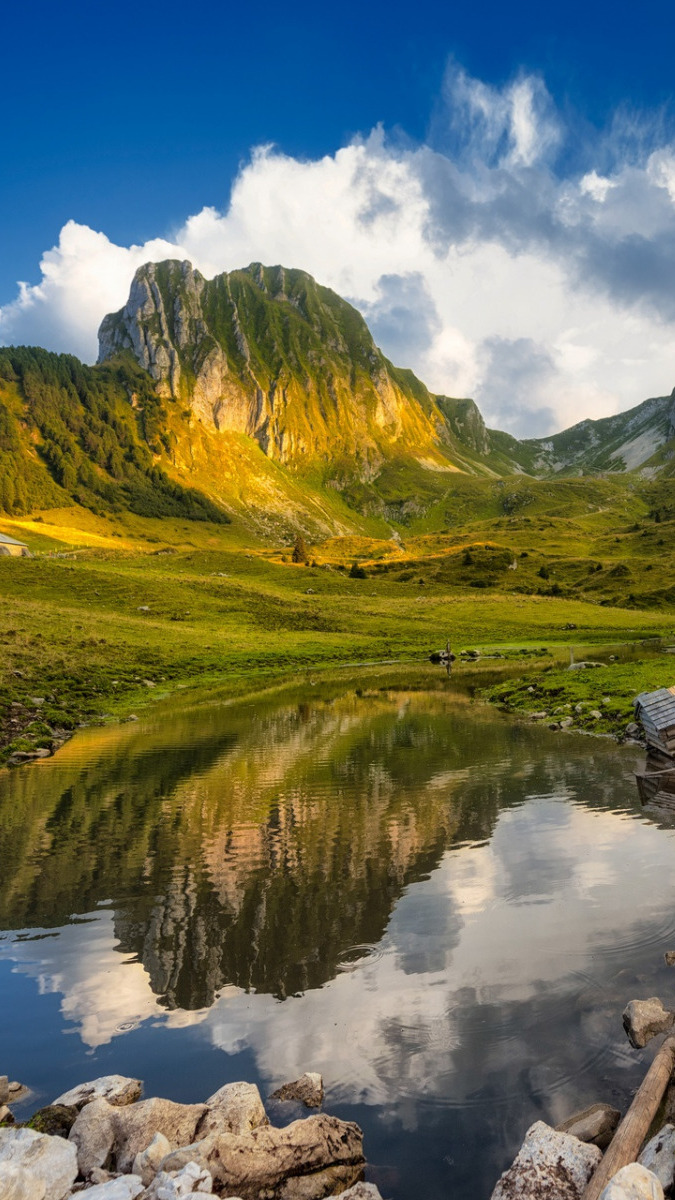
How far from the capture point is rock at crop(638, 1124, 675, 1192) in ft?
18.6

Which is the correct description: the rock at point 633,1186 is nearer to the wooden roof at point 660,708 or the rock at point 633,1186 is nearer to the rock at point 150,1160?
the rock at point 150,1160

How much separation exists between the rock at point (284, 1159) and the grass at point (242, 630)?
26.0 metres

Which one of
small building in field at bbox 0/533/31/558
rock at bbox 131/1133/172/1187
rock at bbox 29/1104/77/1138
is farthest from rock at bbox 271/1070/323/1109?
small building in field at bbox 0/533/31/558

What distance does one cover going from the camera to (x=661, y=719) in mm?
18781

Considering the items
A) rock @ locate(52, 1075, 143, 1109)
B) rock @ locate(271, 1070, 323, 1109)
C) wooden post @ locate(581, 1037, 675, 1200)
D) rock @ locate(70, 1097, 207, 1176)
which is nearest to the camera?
wooden post @ locate(581, 1037, 675, 1200)

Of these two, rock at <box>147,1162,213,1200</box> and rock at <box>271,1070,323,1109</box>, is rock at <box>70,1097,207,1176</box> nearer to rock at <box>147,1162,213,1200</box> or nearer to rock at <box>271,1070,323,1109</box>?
rock at <box>147,1162,213,1200</box>

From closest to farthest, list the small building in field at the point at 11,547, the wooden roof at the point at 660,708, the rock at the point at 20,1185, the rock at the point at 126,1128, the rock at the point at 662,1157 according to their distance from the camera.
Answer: the rock at the point at 662,1157, the rock at the point at 20,1185, the rock at the point at 126,1128, the wooden roof at the point at 660,708, the small building in field at the point at 11,547

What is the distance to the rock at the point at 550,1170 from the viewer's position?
19.7 ft

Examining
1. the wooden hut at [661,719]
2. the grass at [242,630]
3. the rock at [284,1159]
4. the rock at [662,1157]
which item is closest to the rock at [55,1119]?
the rock at [284,1159]

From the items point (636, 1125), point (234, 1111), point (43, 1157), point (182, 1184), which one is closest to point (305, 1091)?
point (234, 1111)

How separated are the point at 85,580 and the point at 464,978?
363 feet

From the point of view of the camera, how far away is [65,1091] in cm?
850

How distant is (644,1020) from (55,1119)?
748 cm

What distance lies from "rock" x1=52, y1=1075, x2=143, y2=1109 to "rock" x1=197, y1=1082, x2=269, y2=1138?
1.00m
